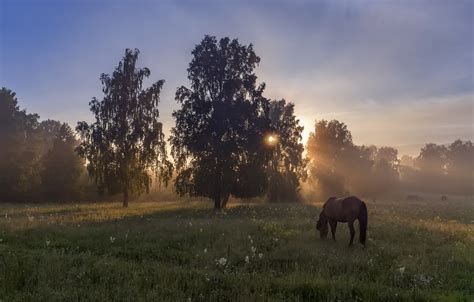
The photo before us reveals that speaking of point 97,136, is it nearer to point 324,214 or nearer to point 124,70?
point 124,70

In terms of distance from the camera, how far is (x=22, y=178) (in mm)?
56281

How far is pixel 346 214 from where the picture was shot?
1725 centimetres

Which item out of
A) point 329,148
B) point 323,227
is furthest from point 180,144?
point 329,148

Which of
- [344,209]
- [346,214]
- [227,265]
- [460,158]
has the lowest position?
[227,265]

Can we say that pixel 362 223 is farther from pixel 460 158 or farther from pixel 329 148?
pixel 460 158

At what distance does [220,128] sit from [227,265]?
80.8 ft

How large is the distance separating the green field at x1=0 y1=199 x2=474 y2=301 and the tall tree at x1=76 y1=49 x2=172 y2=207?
23125 millimetres

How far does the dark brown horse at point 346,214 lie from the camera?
637 inches

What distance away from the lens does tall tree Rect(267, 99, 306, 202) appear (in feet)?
195

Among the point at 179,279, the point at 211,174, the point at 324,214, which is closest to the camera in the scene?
the point at 179,279

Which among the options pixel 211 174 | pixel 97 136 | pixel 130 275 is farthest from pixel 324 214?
pixel 97 136

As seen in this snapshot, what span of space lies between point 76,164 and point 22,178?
7.46 m

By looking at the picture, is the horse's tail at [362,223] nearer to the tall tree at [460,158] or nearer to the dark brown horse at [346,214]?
the dark brown horse at [346,214]

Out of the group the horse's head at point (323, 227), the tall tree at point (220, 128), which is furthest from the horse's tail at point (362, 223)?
the tall tree at point (220, 128)
